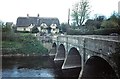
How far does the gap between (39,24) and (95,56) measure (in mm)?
53206

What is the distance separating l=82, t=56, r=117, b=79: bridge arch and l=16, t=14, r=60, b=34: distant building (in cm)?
4767

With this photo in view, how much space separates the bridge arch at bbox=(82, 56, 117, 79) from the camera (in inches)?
907

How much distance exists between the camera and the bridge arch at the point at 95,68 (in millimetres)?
23031

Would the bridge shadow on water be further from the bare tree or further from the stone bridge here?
the bare tree

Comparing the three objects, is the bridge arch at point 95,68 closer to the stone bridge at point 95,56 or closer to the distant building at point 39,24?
the stone bridge at point 95,56

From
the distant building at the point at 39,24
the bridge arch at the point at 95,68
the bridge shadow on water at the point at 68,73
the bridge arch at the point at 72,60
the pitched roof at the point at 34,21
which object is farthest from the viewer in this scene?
the pitched roof at the point at 34,21

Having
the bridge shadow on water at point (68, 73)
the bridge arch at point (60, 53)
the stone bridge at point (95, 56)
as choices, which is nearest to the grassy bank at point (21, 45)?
the bridge arch at point (60, 53)

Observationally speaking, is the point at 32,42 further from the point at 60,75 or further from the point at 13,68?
the point at 60,75

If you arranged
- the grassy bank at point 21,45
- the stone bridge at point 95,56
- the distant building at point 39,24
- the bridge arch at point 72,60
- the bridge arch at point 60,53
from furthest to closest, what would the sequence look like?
the distant building at point 39,24, the grassy bank at point 21,45, the bridge arch at point 60,53, the bridge arch at point 72,60, the stone bridge at point 95,56

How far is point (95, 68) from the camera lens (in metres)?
24.2

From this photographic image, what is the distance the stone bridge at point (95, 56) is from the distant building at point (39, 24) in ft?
123

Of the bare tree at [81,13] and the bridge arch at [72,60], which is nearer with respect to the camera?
the bridge arch at [72,60]

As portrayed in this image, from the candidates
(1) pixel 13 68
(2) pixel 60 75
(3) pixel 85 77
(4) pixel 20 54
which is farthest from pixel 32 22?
(3) pixel 85 77

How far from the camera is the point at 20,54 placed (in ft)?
159
